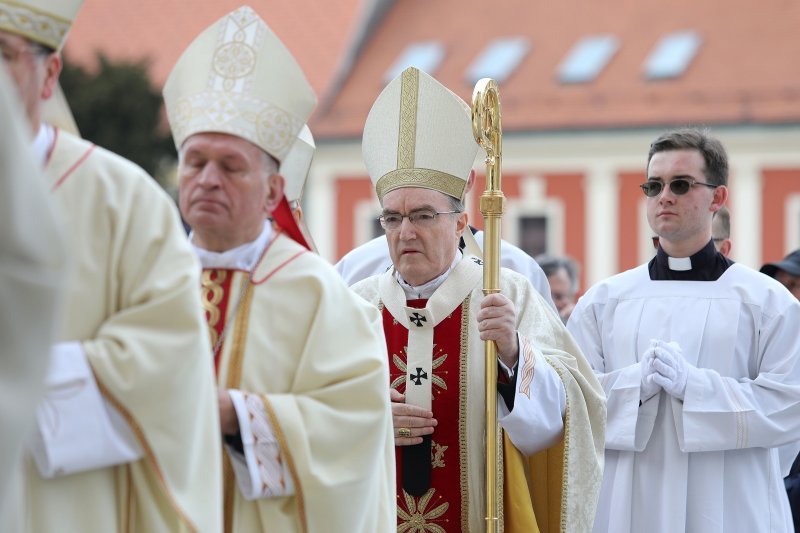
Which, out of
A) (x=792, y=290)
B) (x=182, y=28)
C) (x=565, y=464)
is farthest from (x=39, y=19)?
(x=182, y=28)

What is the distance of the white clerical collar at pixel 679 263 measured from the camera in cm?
624

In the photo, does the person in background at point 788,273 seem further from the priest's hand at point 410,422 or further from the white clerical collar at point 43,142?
the white clerical collar at point 43,142

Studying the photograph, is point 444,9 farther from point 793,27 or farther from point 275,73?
point 275,73

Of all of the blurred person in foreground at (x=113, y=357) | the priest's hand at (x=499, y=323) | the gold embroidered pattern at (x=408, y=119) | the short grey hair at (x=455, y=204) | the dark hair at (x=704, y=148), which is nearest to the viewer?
the blurred person in foreground at (x=113, y=357)

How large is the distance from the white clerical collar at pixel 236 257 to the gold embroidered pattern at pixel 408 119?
1.55m

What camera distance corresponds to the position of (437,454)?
5.23 meters

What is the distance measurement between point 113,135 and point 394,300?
33.4m

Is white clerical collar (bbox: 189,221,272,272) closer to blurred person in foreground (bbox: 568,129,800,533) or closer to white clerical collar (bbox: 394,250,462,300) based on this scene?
white clerical collar (bbox: 394,250,462,300)

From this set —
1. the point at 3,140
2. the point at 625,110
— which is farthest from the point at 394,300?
the point at 625,110

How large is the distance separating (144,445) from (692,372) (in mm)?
2995

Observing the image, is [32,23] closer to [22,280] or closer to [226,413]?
[226,413]

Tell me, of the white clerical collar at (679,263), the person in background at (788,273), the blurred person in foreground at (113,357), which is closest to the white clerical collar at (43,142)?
the blurred person in foreground at (113,357)

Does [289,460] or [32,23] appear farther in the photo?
[289,460]

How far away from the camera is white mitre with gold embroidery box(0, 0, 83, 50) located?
135 inches
